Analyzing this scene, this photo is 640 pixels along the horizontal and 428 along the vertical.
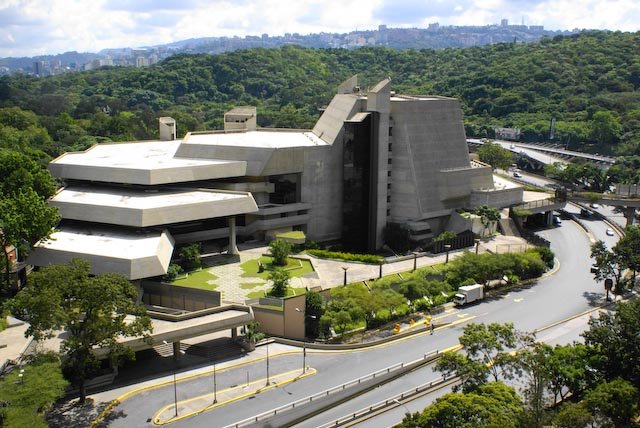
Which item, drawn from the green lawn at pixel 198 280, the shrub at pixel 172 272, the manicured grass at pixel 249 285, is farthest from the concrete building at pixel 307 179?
the manicured grass at pixel 249 285

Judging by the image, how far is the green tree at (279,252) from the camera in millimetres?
64375

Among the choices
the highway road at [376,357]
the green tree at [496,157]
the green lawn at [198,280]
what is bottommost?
the highway road at [376,357]

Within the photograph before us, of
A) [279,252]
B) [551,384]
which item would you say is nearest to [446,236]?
[279,252]

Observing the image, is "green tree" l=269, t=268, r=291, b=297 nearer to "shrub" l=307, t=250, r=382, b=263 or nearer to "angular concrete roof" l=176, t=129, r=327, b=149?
"shrub" l=307, t=250, r=382, b=263

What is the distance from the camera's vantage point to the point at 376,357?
168 ft

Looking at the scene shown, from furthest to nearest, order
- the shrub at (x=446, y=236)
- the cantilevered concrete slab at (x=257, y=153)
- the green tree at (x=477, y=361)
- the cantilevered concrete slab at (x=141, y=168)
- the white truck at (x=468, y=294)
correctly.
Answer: the shrub at (x=446, y=236) → the cantilevered concrete slab at (x=257, y=153) → the cantilevered concrete slab at (x=141, y=168) → the white truck at (x=468, y=294) → the green tree at (x=477, y=361)

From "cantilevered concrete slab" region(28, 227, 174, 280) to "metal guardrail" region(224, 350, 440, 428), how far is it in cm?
1830

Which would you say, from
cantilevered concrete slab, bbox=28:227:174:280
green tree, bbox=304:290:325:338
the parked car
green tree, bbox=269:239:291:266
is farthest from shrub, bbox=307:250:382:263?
the parked car

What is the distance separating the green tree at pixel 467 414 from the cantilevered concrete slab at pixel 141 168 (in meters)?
40.4

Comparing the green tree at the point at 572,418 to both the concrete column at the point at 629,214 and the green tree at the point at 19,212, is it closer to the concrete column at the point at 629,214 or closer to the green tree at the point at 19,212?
the green tree at the point at 19,212

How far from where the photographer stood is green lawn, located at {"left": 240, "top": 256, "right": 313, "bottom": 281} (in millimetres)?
61906

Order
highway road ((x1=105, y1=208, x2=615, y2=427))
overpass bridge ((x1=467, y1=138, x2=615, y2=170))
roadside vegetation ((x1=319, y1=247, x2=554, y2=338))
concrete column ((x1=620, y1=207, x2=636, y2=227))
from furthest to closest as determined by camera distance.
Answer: overpass bridge ((x1=467, y1=138, x2=615, y2=170)) < concrete column ((x1=620, y1=207, x2=636, y2=227)) < roadside vegetation ((x1=319, y1=247, x2=554, y2=338)) < highway road ((x1=105, y1=208, x2=615, y2=427))

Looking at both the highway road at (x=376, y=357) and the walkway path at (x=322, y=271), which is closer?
the highway road at (x=376, y=357)

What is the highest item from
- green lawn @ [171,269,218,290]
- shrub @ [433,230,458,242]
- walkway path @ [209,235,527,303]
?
shrub @ [433,230,458,242]
